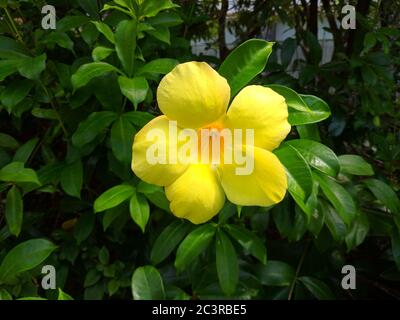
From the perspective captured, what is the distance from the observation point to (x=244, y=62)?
727mm

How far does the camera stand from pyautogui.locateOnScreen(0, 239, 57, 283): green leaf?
2.80 ft

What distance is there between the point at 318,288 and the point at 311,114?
56 cm

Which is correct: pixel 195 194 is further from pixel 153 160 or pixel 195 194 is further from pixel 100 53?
pixel 100 53

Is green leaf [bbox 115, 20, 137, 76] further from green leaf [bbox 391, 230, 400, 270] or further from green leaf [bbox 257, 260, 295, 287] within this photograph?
green leaf [bbox 391, 230, 400, 270]

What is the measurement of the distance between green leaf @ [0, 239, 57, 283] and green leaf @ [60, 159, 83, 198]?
0.46ft

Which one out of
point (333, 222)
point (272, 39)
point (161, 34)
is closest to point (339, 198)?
point (333, 222)

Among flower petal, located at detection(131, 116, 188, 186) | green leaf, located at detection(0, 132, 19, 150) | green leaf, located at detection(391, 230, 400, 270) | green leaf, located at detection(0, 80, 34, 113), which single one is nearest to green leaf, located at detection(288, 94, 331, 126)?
flower petal, located at detection(131, 116, 188, 186)

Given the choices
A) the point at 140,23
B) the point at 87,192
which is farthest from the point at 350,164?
the point at 87,192

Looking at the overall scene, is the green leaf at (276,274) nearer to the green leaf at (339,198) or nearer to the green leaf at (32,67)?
the green leaf at (339,198)

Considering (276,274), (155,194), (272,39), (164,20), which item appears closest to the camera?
(155,194)

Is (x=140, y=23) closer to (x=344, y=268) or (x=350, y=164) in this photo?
(x=350, y=164)

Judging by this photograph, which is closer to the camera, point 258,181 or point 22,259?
point 258,181

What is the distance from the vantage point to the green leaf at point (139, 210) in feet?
2.92

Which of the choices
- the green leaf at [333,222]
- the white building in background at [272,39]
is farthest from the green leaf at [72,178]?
the white building in background at [272,39]
